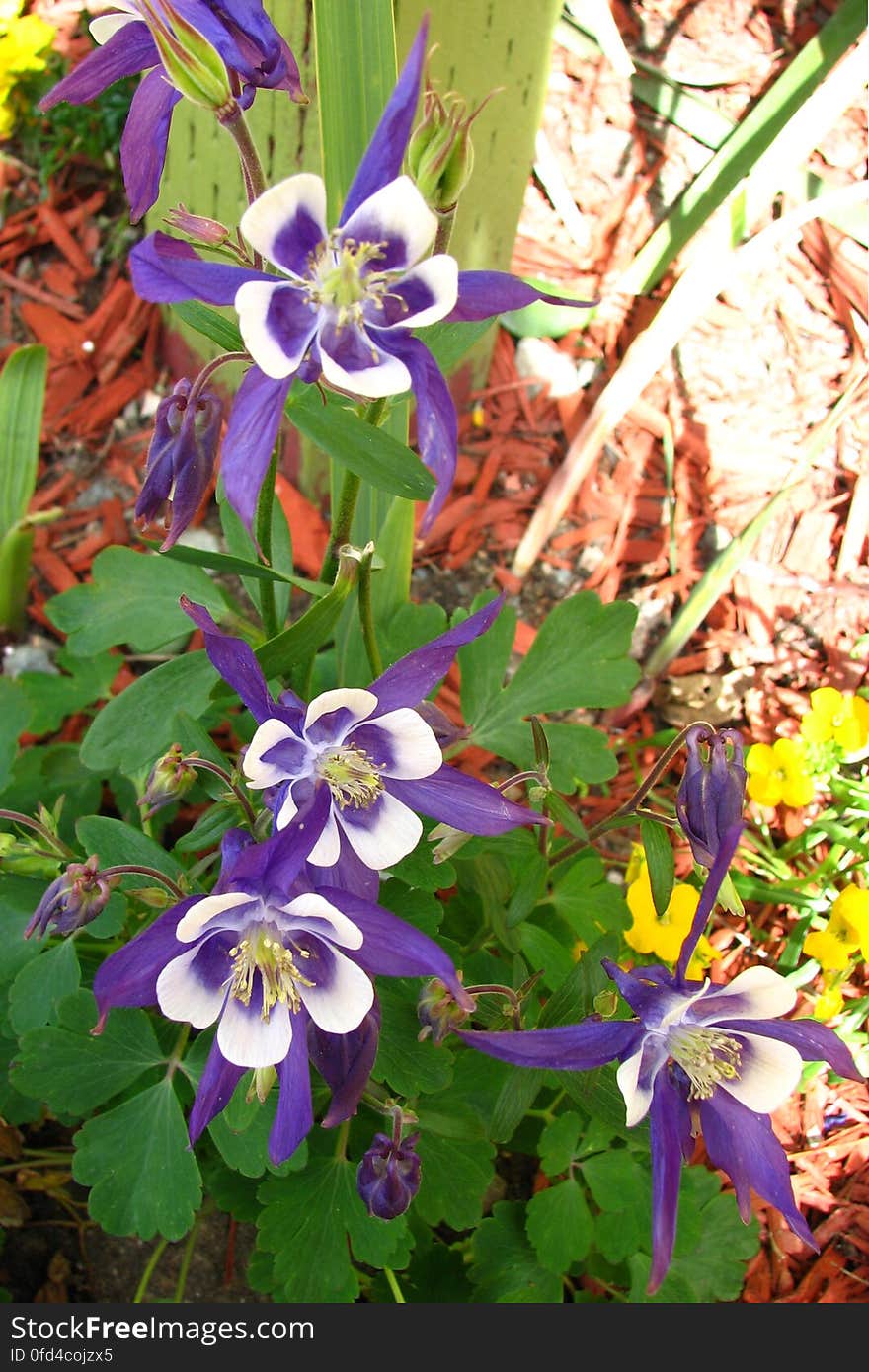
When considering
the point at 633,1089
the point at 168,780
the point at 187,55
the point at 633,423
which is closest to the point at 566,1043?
the point at 633,1089

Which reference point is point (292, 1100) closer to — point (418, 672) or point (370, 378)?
point (418, 672)

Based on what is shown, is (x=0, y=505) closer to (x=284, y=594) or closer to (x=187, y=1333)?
(x=284, y=594)

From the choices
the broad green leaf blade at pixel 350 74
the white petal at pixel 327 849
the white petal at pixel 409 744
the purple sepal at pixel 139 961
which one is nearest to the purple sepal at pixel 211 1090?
the purple sepal at pixel 139 961

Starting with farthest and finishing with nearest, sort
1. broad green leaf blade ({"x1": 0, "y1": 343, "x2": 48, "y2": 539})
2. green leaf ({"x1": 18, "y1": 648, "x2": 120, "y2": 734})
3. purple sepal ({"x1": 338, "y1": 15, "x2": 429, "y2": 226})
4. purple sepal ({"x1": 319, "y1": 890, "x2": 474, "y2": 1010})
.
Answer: broad green leaf blade ({"x1": 0, "y1": 343, "x2": 48, "y2": 539}) < green leaf ({"x1": 18, "y1": 648, "x2": 120, "y2": 734}) < purple sepal ({"x1": 319, "y1": 890, "x2": 474, "y2": 1010}) < purple sepal ({"x1": 338, "y1": 15, "x2": 429, "y2": 226})

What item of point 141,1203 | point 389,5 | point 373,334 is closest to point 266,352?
point 373,334

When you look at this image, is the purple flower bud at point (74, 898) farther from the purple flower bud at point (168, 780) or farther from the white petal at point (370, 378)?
the white petal at point (370, 378)

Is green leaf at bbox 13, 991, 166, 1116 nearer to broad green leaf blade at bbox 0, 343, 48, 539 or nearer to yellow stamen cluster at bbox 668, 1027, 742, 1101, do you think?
yellow stamen cluster at bbox 668, 1027, 742, 1101

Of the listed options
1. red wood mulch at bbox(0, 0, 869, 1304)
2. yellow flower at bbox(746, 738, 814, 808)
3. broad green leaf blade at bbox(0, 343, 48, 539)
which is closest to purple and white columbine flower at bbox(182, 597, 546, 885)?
yellow flower at bbox(746, 738, 814, 808)
